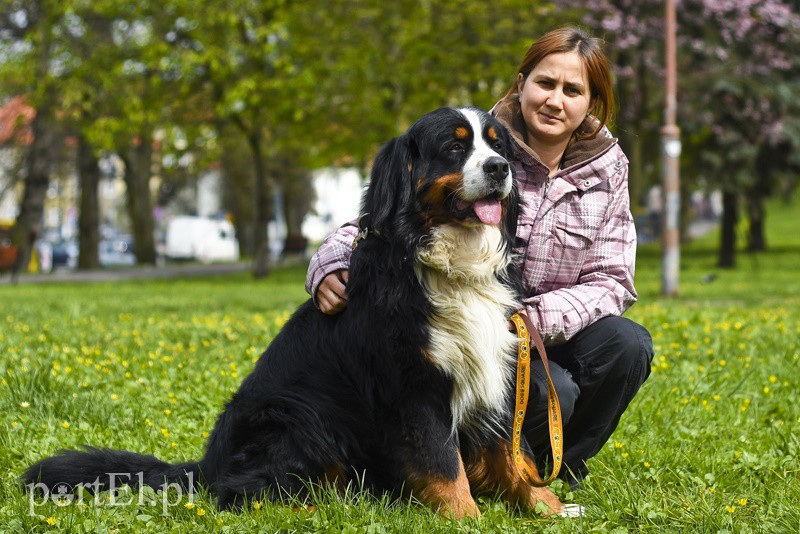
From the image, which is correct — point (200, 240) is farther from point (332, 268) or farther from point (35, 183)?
point (332, 268)

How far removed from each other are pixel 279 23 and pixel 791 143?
13203mm

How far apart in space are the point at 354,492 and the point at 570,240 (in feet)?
4.40

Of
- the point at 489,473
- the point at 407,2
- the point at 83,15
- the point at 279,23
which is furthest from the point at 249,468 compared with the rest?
the point at 83,15

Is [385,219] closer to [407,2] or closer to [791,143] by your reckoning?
[407,2]

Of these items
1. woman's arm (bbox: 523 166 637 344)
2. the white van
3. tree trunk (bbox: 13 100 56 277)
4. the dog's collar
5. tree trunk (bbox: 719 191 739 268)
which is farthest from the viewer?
the white van

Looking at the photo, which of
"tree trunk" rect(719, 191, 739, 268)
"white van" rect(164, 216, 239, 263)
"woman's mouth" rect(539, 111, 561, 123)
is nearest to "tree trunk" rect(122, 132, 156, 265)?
"white van" rect(164, 216, 239, 263)

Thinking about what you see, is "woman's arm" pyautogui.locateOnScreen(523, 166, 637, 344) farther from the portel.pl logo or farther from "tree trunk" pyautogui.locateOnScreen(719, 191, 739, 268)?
"tree trunk" pyautogui.locateOnScreen(719, 191, 739, 268)

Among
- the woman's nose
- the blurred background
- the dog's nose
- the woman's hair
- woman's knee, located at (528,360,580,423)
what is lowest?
woman's knee, located at (528,360,580,423)

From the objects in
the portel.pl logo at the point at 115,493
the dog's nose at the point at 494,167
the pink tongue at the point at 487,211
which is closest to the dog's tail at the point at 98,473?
the portel.pl logo at the point at 115,493

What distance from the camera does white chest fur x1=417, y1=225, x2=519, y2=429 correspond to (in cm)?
341

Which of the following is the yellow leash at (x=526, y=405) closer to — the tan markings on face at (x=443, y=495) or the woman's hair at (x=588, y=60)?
the tan markings on face at (x=443, y=495)

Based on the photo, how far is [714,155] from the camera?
77.2ft

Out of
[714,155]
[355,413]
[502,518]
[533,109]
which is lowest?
[502,518]

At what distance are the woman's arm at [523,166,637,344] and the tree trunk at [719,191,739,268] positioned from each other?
21826 millimetres
